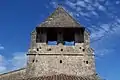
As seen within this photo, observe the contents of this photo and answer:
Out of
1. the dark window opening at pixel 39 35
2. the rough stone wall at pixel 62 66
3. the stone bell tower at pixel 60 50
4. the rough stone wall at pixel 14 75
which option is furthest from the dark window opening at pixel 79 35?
the rough stone wall at pixel 14 75

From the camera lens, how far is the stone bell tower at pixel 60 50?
17.3 metres

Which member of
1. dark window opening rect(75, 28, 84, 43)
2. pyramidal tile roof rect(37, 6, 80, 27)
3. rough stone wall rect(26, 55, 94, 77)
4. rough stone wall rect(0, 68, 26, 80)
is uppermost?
pyramidal tile roof rect(37, 6, 80, 27)

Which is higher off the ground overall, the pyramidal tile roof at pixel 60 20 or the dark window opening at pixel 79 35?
the pyramidal tile roof at pixel 60 20

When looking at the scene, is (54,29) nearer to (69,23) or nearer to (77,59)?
(69,23)

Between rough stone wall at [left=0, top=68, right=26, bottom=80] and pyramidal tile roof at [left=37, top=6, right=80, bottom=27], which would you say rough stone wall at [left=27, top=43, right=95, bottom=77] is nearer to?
pyramidal tile roof at [left=37, top=6, right=80, bottom=27]

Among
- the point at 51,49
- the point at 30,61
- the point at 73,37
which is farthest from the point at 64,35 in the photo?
the point at 30,61

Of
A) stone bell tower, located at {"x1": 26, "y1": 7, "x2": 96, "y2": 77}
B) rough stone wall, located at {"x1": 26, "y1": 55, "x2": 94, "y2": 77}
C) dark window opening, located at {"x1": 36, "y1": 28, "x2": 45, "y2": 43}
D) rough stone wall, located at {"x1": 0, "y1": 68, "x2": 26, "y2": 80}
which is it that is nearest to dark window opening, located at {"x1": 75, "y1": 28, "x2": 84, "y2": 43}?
stone bell tower, located at {"x1": 26, "y1": 7, "x2": 96, "y2": 77}

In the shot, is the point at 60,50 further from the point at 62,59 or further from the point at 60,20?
the point at 60,20

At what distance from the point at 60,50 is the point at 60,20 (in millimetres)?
2407

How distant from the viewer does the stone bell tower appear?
56.7 ft

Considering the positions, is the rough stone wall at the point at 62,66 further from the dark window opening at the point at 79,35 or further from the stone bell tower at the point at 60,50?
the dark window opening at the point at 79,35

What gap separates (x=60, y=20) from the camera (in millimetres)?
19266

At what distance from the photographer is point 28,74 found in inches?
679

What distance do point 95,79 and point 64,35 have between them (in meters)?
4.39
